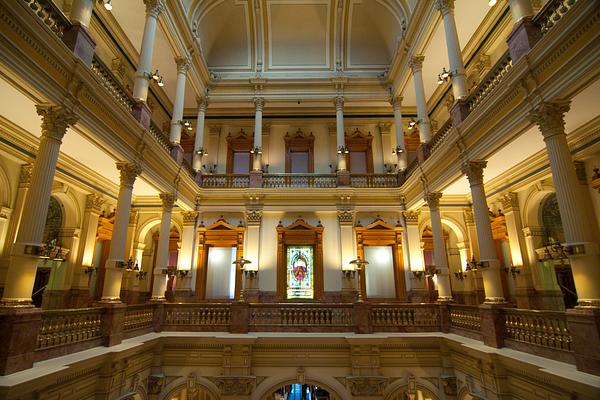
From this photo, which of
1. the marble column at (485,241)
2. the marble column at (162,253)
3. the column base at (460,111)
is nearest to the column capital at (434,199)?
the marble column at (485,241)

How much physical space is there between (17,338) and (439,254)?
33.6 ft

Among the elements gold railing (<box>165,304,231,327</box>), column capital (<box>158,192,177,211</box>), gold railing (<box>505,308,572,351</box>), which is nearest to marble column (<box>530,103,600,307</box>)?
gold railing (<box>505,308,572,351</box>)

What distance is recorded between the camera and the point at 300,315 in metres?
9.59

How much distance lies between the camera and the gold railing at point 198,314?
378 inches

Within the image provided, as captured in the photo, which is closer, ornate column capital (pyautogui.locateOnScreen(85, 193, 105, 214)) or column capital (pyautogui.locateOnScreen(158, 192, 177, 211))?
column capital (pyautogui.locateOnScreen(158, 192, 177, 211))

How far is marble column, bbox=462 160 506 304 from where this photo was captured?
7.79 m

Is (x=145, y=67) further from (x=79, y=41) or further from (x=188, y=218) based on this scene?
(x=188, y=218)

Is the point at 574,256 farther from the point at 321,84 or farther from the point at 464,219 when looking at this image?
the point at 321,84

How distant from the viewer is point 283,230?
1398 centimetres

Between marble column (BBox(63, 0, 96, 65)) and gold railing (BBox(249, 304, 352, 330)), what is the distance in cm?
731

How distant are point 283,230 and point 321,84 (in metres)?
7.11

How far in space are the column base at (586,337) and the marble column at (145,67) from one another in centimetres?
1028

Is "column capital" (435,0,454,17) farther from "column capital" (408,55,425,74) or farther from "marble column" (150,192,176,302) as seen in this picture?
"marble column" (150,192,176,302)

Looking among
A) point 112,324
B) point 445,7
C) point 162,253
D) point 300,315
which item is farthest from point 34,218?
point 445,7
